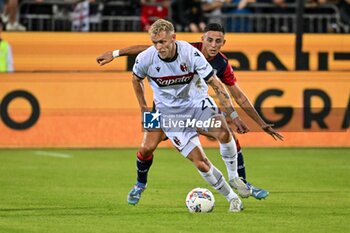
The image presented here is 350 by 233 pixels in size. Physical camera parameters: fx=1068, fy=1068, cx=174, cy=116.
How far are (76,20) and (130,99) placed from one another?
→ 10.1 feet

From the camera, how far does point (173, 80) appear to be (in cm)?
1137

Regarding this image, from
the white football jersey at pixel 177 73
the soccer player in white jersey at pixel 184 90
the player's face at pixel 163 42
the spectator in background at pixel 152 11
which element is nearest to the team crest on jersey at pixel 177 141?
the soccer player in white jersey at pixel 184 90

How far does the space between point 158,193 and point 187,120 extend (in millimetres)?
2111

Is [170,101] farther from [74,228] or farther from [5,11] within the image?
[5,11]

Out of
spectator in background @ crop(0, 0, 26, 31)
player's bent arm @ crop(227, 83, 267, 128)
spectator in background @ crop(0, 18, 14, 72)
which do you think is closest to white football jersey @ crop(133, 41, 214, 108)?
player's bent arm @ crop(227, 83, 267, 128)

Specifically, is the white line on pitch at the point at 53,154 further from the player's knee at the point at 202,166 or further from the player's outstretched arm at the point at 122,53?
the player's knee at the point at 202,166

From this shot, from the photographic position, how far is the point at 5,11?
22109 millimetres

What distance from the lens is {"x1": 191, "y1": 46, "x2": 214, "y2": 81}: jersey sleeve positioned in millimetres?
11062

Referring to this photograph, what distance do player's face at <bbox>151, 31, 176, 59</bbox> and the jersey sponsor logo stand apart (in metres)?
0.34

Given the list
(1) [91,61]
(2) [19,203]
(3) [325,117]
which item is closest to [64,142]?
(1) [91,61]

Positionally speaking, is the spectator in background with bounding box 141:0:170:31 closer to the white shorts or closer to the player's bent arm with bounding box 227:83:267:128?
the player's bent arm with bounding box 227:83:267:128

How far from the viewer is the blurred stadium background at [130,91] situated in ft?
50.9

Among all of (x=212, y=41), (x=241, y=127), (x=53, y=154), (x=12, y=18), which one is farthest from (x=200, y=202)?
(x=12, y=18)

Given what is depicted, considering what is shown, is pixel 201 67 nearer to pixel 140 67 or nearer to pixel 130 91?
pixel 140 67
